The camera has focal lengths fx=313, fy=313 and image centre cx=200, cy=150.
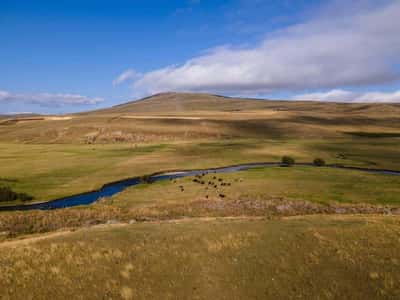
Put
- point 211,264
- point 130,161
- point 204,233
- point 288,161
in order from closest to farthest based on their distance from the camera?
point 211,264, point 204,233, point 288,161, point 130,161

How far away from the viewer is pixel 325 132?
174 metres

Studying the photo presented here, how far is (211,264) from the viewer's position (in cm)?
1998

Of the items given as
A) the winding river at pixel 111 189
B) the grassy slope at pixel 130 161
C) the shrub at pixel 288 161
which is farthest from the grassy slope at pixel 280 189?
the shrub at pixel 288 161

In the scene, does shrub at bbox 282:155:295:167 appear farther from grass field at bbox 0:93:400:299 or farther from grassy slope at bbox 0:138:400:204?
grassy slope at bbox 0:138:400:204

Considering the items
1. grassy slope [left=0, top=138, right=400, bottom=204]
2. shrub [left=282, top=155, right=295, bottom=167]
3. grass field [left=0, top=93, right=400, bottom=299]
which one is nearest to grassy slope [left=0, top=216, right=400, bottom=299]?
grass field [left=0, top=93, right=400, bottom=299]

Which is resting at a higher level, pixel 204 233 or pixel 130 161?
pixel 204 233

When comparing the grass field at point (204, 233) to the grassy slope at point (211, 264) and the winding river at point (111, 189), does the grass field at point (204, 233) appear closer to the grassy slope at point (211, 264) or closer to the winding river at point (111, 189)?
the grassy slope at point (211, 264)

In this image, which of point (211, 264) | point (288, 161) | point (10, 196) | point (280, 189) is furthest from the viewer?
point (288, 161)

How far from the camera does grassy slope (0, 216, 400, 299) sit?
16.9m

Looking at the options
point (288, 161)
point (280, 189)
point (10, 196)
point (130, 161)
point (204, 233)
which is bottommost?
point (280, 189)

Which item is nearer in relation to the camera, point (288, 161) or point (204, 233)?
point (204, 233)

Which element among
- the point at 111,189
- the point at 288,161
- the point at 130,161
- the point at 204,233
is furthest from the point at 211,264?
the point at 130,161

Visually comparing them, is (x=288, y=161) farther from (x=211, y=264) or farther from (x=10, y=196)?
(x=211, y=264)

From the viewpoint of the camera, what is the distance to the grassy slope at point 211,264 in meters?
16.9
